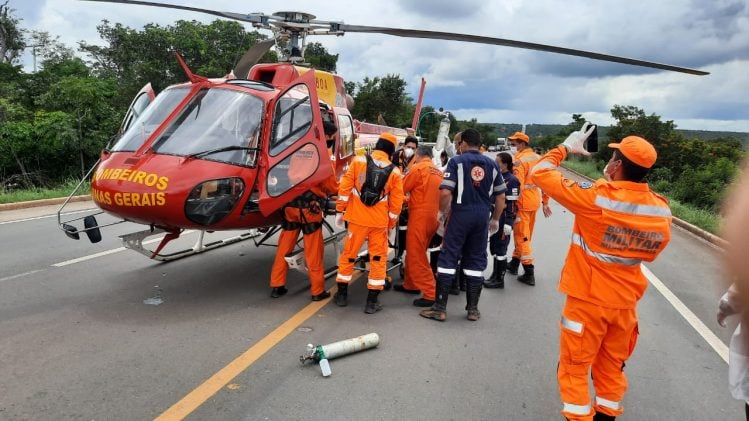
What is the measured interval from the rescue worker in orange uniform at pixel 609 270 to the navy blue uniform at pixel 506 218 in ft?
10.7

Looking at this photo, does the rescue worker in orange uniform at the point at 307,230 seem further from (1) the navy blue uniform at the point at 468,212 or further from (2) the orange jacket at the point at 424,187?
(1) the navy blue uniform at the point at 468,212

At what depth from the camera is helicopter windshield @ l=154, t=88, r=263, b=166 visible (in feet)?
15.0

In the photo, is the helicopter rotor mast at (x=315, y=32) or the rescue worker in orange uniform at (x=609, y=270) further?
the helicopter rotor mast at (x=315, y=32)

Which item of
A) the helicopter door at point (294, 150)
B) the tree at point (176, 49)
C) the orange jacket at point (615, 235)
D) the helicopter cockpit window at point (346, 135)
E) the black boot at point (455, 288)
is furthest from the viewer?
the tree at point (176, 49)

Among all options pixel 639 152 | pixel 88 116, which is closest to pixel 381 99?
pixel 88 116

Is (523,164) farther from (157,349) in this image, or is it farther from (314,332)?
(157,349)

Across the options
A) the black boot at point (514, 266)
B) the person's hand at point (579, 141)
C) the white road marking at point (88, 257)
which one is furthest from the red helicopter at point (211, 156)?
the black boot at point (514, 266)

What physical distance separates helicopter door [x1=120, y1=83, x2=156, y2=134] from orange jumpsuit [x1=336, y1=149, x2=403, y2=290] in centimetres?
245

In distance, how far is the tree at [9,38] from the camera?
36.2 metres

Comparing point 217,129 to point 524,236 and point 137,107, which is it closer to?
point 137,107

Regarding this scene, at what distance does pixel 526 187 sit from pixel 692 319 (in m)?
2.42

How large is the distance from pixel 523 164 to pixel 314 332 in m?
3.79

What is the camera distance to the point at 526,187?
6559 mm

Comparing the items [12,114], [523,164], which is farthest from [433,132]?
[523,164]
